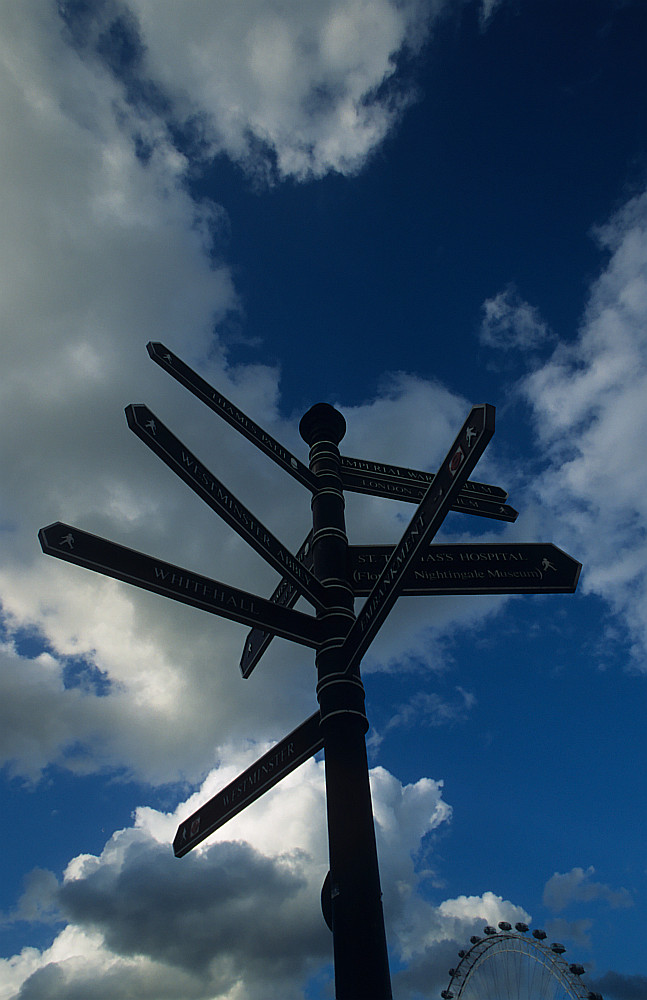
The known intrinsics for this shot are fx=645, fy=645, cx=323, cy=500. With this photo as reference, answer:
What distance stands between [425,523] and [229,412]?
4281 millimetres

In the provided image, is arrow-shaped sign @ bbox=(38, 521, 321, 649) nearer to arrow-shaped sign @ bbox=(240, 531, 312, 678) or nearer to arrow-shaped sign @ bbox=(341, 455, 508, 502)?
arrow-shaped sign @ bbox=(240, 531, 312, 678)

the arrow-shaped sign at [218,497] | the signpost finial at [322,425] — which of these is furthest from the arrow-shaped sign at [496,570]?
the signpost finial at [322,425]

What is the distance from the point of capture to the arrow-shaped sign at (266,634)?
8922mm

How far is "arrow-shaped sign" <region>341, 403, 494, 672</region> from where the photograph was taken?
17.4ft

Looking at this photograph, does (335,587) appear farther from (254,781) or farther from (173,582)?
(254,781)

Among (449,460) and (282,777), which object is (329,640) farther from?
(449,460)

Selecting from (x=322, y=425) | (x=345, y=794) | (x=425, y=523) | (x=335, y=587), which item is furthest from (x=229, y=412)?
(x=345, y=794)

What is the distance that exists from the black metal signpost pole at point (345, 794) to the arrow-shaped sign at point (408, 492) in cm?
111

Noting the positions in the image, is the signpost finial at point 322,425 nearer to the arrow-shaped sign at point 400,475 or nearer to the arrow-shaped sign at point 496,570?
the arrow-shaped sign at point 400,475

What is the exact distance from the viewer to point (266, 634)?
925 cm

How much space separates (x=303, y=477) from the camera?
9.31 m

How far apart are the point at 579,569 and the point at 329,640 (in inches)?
119

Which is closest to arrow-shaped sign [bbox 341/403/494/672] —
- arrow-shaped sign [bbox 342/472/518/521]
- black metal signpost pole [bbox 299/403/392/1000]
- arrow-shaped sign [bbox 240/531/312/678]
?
black metal signpost pole [bbox 299/403/392/1000]

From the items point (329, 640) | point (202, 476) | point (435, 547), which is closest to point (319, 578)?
point (329, 640)
